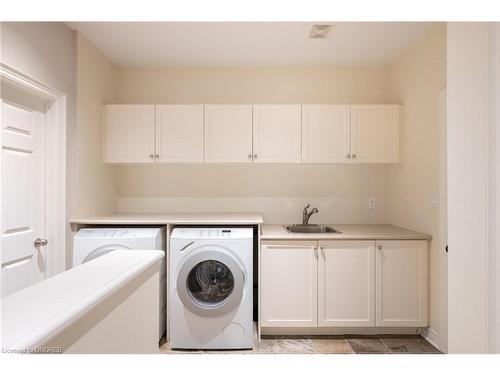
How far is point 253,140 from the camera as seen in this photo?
2.84 metres

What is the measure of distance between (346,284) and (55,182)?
244cm

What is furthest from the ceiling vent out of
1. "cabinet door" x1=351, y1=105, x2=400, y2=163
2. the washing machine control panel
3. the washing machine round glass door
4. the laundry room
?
the washing machine round glass door

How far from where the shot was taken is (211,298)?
2432 mm

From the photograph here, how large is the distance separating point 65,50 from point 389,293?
324cm

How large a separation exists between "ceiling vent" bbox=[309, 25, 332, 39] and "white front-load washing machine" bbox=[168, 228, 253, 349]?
5.51 feet

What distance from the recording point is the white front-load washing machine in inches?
93.6

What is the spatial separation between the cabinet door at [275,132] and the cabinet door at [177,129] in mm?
539

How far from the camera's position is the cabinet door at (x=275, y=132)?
9.29ft

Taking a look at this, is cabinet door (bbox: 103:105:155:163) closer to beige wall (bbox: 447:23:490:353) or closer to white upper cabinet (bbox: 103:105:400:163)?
white upper cabinet (bbox: 103:105:400:163)

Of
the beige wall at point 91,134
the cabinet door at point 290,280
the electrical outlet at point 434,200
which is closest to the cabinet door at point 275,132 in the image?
the cabinet door at point 290,280

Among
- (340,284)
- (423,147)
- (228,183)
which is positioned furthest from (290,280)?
(423,147)

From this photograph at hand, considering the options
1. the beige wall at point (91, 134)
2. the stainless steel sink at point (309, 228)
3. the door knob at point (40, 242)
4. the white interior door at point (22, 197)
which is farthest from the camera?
the stainless steel sink at point (309, 228)

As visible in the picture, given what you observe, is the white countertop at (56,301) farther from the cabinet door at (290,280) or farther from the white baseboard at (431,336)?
the white baseboard at (431,336)

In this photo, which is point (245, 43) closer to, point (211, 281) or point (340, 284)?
point (211, 281)
